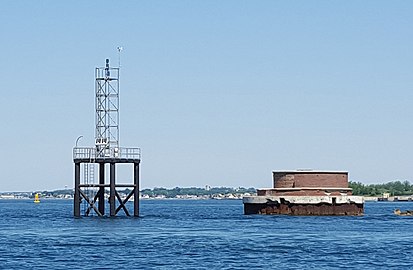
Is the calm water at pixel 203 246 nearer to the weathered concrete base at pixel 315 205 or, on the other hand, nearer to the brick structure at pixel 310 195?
the weathered concrete base at pixel 315 205

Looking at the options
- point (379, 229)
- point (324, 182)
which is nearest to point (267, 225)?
point (379, 229)

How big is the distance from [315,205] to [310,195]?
1301 mm

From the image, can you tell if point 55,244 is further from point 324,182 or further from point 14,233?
point 324,182

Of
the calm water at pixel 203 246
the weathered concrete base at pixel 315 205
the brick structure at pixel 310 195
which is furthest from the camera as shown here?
the brick structure at pixel 310 195

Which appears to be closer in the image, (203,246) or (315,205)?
(203,246)

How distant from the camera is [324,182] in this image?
125 m

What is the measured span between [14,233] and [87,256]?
969 inches

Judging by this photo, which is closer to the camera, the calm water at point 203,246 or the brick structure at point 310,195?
the calm water at point 203,246

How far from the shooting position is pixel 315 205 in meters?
123

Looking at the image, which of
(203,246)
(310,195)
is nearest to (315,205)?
(310,195)

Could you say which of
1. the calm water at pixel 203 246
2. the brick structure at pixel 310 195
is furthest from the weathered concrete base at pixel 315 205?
the calm water at pixel 203 246

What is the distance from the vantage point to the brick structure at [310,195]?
123000mm

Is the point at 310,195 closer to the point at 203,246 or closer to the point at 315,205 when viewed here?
the point at 315,205

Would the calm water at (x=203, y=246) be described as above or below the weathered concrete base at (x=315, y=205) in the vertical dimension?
below
